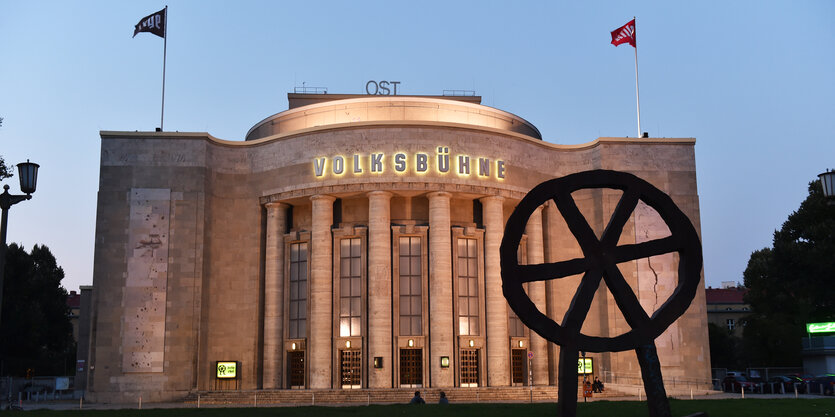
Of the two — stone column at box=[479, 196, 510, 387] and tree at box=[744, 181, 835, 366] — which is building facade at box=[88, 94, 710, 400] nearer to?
stone column at box=[479, 196, 510, 387]

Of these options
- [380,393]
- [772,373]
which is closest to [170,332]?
[380,393]

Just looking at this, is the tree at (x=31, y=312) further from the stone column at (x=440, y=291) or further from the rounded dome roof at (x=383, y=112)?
the stone column at (x=440, y=291)

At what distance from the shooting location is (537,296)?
158 feet

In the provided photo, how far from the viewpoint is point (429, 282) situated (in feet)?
151

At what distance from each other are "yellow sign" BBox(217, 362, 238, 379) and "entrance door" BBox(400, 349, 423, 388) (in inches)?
390

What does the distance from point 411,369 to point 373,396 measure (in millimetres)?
5131

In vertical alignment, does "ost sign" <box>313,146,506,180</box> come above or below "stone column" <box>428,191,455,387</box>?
above

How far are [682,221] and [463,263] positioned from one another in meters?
28.4

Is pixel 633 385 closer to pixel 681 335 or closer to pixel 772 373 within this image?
pixel 681 335

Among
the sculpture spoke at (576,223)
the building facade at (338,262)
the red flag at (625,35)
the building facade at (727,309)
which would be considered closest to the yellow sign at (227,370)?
the building facade at (338,262)

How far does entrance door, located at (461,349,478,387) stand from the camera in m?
46.2

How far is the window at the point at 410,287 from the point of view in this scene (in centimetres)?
4666

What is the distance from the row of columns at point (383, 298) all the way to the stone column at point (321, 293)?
0.06 m

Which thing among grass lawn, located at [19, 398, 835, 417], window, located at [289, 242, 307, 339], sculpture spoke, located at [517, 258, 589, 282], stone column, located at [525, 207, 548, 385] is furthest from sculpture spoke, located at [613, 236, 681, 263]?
window, located at [289, 242, 307, 339]
